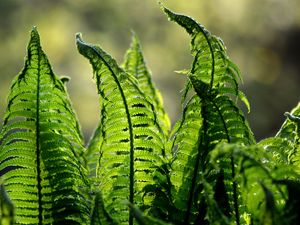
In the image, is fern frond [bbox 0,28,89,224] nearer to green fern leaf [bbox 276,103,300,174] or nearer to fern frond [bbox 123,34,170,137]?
green fern leaf [bbox 276,103,300,174]

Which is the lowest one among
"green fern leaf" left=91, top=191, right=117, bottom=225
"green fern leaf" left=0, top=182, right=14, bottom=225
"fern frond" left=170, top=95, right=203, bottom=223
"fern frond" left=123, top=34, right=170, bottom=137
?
"green fern leaf" left=0, top=182, right=14, bottom=225

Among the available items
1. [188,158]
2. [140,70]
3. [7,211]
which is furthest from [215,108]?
[140,70]

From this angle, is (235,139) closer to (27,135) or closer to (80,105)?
(27,135)

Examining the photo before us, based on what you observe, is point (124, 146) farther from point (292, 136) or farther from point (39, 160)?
point (292, 136)

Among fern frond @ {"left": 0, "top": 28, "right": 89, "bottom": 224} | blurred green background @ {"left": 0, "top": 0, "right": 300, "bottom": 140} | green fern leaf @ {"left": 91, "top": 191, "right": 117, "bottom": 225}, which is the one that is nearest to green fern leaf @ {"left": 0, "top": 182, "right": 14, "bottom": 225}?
green fern leaf @ {"left": 91, "top": 191, "right": 117, "bottom": 225}

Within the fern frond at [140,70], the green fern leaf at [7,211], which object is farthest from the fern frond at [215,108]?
the fern frond at [140,70]
